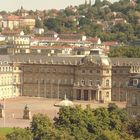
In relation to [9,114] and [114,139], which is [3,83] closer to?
[9,114]

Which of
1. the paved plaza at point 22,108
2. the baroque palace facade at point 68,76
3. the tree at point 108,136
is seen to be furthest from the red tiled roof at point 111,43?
the tree at point 108,136

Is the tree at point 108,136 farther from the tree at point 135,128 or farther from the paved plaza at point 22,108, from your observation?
the paved plaza at point 22,108

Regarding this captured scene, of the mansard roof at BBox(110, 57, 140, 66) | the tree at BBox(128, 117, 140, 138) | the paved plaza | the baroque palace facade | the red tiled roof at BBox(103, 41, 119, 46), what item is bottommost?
A: the paved plaza

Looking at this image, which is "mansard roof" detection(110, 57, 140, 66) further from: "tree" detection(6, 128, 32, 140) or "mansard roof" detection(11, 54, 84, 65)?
"tree" detection(6, 128, 32, 140)

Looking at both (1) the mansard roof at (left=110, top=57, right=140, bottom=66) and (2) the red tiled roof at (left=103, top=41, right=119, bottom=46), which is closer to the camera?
(1) the mansard roof at (left=110, top=57, right=140, bottom=66)

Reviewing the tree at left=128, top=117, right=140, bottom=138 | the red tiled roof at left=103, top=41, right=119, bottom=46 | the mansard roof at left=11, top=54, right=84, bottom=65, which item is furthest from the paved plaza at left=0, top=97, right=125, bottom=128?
the red tiled roof at left=103, top=41, right=119, bottom=46

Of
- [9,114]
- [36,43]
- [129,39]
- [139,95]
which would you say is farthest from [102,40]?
[139,95]

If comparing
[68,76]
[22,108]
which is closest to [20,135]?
[22,108]

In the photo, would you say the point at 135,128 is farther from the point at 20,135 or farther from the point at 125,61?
the point at 125,61
